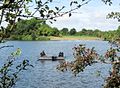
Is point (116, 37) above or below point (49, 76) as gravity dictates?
above

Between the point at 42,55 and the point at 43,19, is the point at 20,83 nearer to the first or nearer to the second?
the point at 42,55

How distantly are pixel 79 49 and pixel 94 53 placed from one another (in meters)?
0.53

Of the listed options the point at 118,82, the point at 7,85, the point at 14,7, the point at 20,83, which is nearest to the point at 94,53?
the point at 118,82

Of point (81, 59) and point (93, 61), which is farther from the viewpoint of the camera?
point (93, 61)

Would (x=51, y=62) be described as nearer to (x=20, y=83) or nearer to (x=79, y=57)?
(x=20, y=83)

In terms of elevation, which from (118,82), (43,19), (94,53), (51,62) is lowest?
(51,62)

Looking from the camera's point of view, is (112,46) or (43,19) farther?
(112,46)

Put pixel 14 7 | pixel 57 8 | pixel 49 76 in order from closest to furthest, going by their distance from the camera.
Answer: pixel 14 7, pixel 57 8, pixel 49 76

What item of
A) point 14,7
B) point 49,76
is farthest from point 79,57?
point 49,76

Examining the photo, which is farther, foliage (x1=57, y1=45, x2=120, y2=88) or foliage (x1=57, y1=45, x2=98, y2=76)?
foliage (x1=57, y1=45, x2=98, y2=76)

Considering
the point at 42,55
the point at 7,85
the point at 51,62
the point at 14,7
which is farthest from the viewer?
the point at 42,55

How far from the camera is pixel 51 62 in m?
64.9

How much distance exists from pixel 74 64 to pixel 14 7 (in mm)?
7485

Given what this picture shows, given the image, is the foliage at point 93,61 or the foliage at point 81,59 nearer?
the foliage at point 93,61
